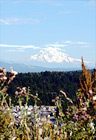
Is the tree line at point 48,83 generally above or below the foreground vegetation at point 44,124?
below

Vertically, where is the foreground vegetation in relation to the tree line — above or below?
above

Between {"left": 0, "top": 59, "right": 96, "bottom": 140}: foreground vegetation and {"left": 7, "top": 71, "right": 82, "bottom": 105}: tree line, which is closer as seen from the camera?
{"left": 0, "top": 59, "right": 96, "bottom": 140}: foreground vegetation

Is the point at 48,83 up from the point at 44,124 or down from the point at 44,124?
down

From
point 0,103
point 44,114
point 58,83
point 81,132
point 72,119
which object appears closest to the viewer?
point 0,103

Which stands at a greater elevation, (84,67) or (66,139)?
(84,67)

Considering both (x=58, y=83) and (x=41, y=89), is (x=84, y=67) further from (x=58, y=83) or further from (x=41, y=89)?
(x=58, y=83)

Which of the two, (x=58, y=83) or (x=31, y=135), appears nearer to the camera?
(x=31, y=135)

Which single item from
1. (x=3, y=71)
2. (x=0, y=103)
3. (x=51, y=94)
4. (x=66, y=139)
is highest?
(x=3, y=71)

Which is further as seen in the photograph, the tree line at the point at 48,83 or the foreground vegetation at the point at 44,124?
the tree line at the point at 48,83

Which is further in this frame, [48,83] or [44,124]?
[48,83]

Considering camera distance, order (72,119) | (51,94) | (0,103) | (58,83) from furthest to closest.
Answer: (58,83)
(51,94)
(72,119)
(0,103)

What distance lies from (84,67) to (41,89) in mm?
34908

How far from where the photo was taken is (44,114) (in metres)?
8.03

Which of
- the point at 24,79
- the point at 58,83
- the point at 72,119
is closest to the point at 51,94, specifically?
the point at 24,79
